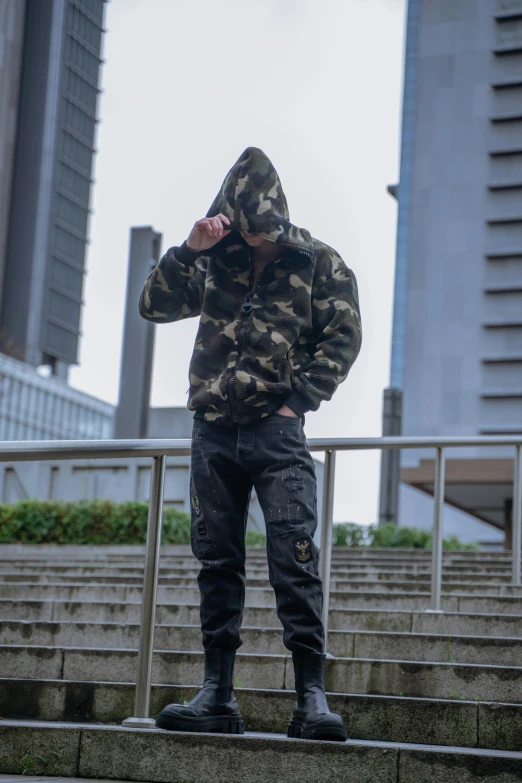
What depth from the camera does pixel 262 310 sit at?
3.57 meters

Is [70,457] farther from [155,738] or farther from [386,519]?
[386,519]

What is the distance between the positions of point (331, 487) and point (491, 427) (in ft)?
113

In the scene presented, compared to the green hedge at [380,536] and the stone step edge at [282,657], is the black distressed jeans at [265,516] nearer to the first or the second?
the stone step edge at [282,657]

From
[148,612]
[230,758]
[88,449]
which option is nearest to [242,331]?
[88,449]

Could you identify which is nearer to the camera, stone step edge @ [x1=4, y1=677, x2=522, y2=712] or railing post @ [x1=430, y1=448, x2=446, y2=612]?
stone step edge @ [x1=4, y1=677, x2=522, y2=712]

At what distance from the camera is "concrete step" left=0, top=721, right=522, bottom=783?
316cm

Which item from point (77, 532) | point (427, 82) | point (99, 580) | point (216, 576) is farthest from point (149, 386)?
point (427, 82)

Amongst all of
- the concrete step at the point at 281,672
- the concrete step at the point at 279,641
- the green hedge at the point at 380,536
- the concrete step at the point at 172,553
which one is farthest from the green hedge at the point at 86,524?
the concrete step at the point at 281,672

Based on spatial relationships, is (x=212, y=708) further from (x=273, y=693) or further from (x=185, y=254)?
(x=185, y=254)

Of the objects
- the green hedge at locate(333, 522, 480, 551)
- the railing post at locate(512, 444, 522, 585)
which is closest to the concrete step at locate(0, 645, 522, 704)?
the railing post at locate(512, 444, 522, 585)

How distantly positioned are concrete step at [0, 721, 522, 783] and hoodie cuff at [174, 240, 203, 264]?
59.0 inches

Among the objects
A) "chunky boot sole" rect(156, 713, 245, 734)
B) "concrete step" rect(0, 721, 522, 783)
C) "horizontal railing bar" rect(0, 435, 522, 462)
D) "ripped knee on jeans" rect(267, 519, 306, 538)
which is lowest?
"concrete step" rect(0, 721, 522, 783)

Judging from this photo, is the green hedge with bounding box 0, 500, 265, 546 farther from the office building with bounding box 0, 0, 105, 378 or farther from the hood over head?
the office building with bounding box 0, 0, 105, 378

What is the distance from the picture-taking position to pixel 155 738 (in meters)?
3.36
